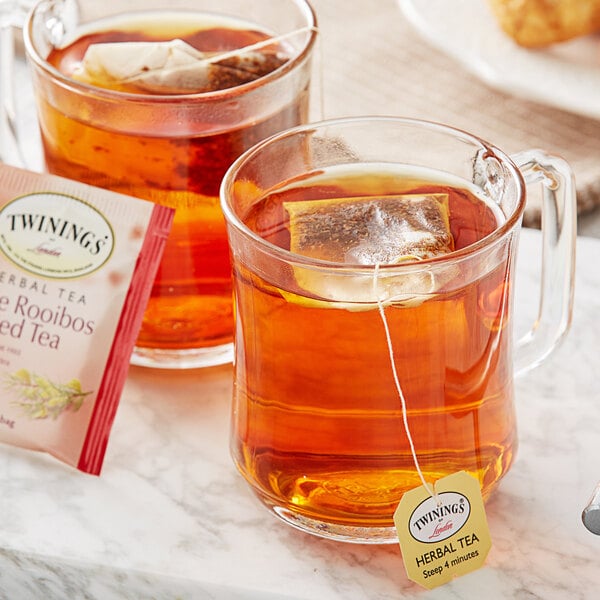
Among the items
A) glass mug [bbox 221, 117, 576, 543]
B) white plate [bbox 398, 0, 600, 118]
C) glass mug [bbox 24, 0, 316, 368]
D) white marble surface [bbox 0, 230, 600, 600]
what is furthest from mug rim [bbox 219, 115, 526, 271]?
white plate [bbox 398, 0, 600, 118]

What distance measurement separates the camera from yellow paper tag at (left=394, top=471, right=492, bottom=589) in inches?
33.1

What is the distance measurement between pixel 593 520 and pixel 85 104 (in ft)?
1.70

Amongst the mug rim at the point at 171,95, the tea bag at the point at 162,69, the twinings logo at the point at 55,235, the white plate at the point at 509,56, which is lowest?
the white plate at the point at 509,56

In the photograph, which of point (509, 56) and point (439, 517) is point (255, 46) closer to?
point (439, 517)

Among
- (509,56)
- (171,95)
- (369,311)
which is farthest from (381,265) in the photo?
(509,56)

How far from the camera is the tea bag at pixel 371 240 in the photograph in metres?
0.79

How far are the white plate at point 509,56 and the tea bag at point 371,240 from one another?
27.6 inches

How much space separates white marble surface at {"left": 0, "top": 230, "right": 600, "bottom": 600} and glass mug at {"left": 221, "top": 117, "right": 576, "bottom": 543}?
0.04 m

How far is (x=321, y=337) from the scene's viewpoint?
→ 2.68 ft

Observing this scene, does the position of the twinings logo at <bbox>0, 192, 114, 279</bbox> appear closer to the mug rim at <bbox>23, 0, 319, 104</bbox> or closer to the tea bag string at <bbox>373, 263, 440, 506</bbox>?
the mug rim at <bbox>23, 0, 319, 104</bbox>

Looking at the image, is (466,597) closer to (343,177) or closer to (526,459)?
(526,459)

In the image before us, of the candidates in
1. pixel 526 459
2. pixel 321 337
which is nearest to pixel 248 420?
pixel 321 337

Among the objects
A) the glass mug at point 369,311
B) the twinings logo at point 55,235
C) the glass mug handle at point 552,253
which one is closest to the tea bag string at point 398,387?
the glass mug at point 369,311

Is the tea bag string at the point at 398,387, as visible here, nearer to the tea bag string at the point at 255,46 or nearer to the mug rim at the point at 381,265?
the mug rim at the point at 381,265
